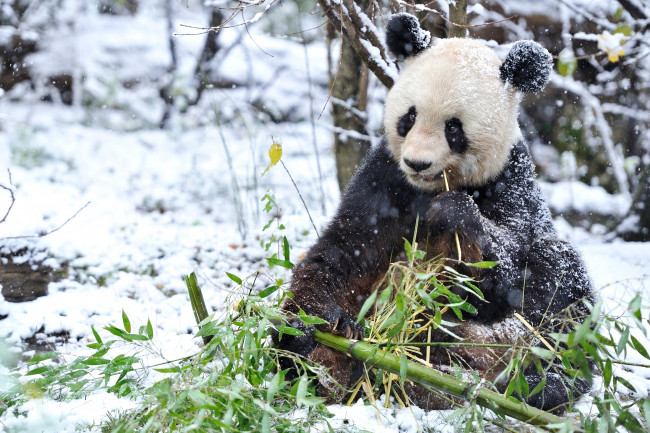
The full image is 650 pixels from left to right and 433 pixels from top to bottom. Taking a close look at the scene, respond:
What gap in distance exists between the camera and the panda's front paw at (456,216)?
8.66 feet

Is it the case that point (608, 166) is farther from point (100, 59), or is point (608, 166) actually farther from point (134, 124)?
point (100, 59)

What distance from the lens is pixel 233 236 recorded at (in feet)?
Answer: 17.0

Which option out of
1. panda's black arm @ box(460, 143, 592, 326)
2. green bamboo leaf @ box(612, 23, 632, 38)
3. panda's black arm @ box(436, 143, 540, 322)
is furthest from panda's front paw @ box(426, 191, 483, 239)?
green bamboo leaf @ box(612, 23, 632, 38)

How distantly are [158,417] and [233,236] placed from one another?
318 cm

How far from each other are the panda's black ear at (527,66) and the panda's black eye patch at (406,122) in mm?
473

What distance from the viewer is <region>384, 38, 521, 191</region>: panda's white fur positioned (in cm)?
283

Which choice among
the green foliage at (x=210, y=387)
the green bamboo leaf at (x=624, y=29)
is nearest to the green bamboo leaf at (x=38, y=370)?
the green foliage at (x=210, y=387)

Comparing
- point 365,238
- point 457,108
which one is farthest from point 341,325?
point 457,108

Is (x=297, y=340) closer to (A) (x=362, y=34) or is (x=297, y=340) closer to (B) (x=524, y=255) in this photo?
(B) (x=524, y=255)

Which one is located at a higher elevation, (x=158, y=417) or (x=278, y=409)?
(x=158, y=417)

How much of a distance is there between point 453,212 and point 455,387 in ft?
2.54

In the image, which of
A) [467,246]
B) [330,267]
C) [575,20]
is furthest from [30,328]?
[575,20]

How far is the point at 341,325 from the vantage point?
2.75 meters

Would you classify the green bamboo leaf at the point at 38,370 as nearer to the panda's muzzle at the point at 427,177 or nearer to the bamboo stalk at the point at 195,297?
the bamboo stalk at the point at 195,297
